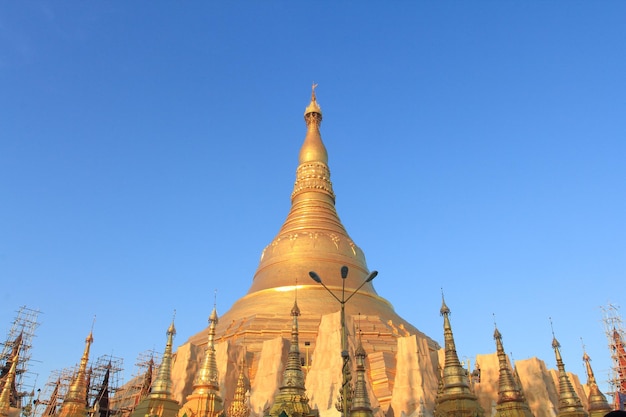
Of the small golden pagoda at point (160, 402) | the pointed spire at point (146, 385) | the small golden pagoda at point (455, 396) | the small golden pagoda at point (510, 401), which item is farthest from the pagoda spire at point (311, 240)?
the small golden pagoda at point (455, 396)

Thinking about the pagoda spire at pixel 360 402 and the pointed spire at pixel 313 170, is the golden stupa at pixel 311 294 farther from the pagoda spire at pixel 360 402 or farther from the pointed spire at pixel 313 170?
the pagoda spire at pixel 360 402

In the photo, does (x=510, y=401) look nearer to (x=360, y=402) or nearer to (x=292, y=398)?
(x=360, y=402)

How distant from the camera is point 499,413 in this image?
16.5 meters

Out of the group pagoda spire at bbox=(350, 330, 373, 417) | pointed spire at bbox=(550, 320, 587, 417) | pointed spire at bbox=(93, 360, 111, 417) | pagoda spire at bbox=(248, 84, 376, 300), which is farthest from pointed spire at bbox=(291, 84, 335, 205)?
pagoda spire at bbox=(350, 330, 373, 417)

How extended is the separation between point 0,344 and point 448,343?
32.7 m

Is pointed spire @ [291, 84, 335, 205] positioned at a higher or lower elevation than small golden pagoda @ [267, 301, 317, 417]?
higher

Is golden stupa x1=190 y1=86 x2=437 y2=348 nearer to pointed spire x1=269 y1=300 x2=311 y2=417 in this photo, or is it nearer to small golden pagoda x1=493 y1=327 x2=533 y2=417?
pointed spire x1=269 y1=300 x2=311 y2=417

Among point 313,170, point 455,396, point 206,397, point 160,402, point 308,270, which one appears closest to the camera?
point 455,396

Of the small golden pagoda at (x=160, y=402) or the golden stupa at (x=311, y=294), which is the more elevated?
the golden stupa at (x=311, y=294)

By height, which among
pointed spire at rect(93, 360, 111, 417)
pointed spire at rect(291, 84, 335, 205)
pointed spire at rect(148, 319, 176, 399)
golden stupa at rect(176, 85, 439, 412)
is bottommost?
pointed spire at rect(148, 319, 176, 399)

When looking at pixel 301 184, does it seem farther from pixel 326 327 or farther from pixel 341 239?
pixel 326 327

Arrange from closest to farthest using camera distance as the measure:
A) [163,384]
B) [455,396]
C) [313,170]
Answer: [455,396]
[163,384]
[313,170]

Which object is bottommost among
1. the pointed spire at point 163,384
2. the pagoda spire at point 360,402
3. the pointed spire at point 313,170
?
the pagoda spire at point 360,402

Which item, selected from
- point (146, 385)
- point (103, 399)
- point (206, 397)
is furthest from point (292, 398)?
point (103, 399)
